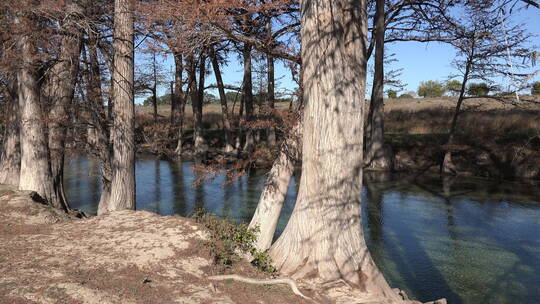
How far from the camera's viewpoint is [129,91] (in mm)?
10086

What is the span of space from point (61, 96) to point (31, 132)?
1122 millimetres

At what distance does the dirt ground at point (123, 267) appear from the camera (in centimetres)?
480

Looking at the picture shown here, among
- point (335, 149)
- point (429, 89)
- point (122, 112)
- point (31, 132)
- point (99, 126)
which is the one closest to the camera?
point (335, 149)

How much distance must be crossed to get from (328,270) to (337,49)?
308 cm

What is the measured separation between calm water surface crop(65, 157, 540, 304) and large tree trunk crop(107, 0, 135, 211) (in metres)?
2.60

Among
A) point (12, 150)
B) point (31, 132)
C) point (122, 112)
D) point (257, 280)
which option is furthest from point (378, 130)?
point (257, 280)

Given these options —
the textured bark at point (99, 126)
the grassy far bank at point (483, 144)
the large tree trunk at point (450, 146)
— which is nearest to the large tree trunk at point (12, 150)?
the textured bark at point (99, 126)

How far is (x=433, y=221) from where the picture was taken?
12.9 metres

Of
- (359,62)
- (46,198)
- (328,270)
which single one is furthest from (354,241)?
(46,198)

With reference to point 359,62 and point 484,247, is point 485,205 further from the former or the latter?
point 359,62

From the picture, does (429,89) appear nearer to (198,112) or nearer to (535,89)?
(198,112)

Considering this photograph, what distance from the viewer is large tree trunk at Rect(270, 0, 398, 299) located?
614 cm

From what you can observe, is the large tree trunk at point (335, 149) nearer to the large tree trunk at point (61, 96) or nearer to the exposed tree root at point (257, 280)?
the exposed tree root at point (257, 280)

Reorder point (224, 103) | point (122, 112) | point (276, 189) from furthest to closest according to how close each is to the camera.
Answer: point (224, 103), point (122, 112), point (276, 189)
